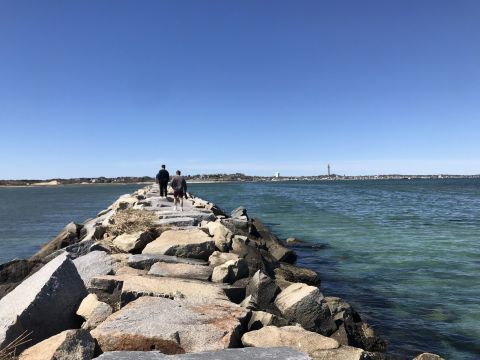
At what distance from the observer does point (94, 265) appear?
6289 millimetres

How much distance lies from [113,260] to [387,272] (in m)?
6.81

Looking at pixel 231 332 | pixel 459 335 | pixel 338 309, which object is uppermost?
pixel 231 332

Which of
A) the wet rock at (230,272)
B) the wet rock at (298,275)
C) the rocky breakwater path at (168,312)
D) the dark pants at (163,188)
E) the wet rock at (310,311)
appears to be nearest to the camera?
the rocky breakwater path at (168,312)

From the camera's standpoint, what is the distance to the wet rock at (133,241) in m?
7.61

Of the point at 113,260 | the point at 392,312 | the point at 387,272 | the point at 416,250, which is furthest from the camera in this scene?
the point at 416,250

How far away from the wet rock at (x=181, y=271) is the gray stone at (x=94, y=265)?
0.63 m

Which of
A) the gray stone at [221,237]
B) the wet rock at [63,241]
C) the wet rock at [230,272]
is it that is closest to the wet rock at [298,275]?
the gray stone at [221,237]

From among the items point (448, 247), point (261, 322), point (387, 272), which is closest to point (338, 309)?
point (261, 322)

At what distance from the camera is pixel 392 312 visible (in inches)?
302

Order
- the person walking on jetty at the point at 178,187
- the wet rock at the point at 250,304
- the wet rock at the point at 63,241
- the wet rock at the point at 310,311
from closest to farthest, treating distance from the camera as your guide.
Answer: the wet rock at the point at 250,304, the wet rock at the point at 310,311, the wet rock at the point at 63,241, the person walking on jetty at the point at 178,187

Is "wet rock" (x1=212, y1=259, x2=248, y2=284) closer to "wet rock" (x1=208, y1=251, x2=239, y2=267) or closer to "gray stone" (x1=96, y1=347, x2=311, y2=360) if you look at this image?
"wet rock" (x1=208, y1=251, x2=239, y2=267)

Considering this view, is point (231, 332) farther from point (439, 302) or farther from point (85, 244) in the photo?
point (439, 302)

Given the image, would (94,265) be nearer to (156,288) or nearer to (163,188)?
(156,288)

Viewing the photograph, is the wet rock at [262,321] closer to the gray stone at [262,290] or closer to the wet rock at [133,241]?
the gray stone at [262,290]
